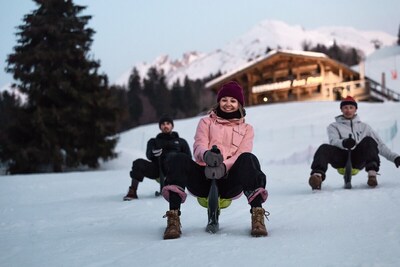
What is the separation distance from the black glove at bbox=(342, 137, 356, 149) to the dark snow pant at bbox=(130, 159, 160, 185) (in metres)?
2.95

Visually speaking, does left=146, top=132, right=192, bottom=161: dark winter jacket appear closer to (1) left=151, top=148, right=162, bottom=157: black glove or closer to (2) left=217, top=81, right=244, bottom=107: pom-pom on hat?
(1) left=151, top=148, right=162, bottom=157: black glove

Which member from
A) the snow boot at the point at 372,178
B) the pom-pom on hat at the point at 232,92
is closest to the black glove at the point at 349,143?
the snow boot at the point at 372,178

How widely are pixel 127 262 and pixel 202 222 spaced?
62.5 inches

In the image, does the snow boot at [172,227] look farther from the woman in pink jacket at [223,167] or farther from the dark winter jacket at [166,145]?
the dark winter jacket at [166,145]

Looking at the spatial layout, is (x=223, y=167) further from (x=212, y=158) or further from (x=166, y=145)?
(x=166, y=145)

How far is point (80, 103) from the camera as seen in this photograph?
56.3 feet

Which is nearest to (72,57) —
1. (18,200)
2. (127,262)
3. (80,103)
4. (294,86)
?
(80,103)

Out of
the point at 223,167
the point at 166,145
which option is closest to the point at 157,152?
the point at 166,145

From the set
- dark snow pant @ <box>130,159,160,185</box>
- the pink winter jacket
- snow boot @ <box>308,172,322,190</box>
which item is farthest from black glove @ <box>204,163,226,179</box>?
dark snow pant @ <box>130,159,160,185</box>

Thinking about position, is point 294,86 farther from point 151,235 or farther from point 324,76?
point 151,235

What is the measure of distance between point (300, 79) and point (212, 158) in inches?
1396

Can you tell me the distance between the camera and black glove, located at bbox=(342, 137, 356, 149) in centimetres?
545

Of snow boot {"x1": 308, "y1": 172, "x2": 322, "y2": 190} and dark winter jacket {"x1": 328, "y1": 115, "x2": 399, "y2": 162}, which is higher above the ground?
dark winter jacket {"x1": 328, "y1": 115, "x2": 399, "y2": 162}

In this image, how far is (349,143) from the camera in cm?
546
